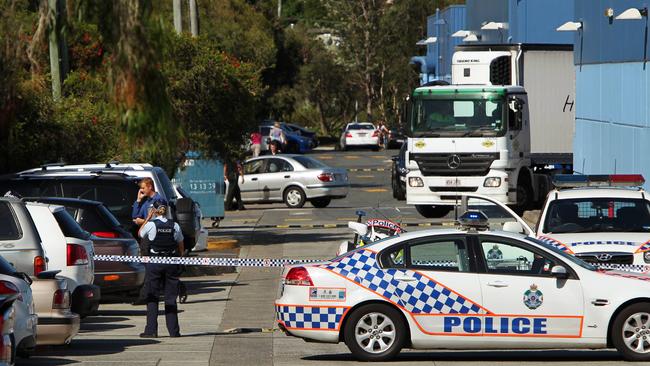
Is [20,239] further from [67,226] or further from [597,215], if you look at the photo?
[597,215]

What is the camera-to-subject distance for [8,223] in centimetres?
1438

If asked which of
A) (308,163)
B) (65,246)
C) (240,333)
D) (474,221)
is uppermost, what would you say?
(474,221)

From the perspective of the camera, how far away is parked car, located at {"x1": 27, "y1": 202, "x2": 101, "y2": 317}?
50.0ft

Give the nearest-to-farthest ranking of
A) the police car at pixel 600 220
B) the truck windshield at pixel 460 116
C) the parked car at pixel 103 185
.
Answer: the police car at pixel 600 220, the parked car at pixel 103 185, the truck windshield at pixel 460 116

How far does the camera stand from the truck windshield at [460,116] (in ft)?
93.2

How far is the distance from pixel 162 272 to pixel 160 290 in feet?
0.74

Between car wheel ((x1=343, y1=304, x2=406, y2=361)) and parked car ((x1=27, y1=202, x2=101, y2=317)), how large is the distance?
309cm

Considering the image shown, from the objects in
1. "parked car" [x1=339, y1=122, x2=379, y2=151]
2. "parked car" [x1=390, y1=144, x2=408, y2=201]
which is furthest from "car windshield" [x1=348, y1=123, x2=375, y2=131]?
"parked car" [x1=390, y1=144, x2=408, y2=201]

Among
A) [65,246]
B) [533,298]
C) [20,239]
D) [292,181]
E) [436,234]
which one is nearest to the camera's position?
[533,298]

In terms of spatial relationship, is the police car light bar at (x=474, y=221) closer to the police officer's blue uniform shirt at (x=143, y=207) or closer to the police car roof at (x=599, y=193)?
the police car roof at (x=599, y=193)

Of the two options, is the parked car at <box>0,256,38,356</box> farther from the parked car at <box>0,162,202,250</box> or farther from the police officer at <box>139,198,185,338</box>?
the parked car at <box>0,162,202,250</box>

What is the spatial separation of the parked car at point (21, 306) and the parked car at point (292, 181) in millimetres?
26368

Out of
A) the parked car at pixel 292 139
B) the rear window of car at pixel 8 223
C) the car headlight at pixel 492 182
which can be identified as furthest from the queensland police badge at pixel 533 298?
the parked car at pixel 292 139

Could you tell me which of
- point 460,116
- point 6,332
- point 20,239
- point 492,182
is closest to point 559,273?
point 20,239
